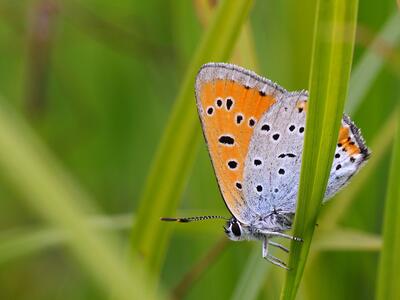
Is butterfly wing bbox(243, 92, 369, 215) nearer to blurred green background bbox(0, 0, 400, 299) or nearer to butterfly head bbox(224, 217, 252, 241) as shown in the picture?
butterfly head bbox(224, 217, 252, 241)

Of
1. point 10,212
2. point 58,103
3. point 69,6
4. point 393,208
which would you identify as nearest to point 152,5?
point 69,6

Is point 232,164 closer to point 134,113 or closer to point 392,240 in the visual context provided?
point 392,240

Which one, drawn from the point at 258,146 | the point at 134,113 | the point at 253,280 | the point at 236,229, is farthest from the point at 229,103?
the point at 134,113

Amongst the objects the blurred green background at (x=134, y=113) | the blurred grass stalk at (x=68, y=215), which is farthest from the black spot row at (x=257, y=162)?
the blurred grass stalk at (x=68, y=215)

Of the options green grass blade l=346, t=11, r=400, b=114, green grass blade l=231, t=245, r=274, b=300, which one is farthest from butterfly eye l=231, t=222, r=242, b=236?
green grass blade l=346, t=11, r=400, b=114

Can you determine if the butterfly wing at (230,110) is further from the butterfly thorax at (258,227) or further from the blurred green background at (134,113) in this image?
the blurred green background at (134,113)
